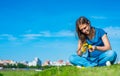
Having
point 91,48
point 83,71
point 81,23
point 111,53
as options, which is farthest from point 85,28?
point 83,71

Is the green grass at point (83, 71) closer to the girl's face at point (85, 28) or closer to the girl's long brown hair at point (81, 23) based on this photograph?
the girl's face at point (85, 28)

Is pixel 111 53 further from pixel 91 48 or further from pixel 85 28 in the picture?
pixel 85 28

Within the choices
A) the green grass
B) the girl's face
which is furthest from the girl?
the green grass

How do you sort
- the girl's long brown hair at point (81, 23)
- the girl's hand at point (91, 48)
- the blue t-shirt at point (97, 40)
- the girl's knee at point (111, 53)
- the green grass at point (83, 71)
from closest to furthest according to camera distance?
the green grass at point (83, 71) < the girl's hand at point (91, 48) < the girl's knee at point (111, 53) < the girl's long brown hair at point (81, 23) < the blue t-shirt at point (97, 40)

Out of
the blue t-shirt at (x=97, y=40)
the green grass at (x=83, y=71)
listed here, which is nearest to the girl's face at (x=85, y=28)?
the blue t-shirt at (x=97, y=40)

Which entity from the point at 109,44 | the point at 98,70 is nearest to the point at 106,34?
the point at 109,44

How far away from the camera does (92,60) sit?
1042 centimetres

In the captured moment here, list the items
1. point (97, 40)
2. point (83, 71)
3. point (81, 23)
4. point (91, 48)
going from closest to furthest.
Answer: point (83, 71)
point (91, 48)
point (81, 23)
point (97, 40)

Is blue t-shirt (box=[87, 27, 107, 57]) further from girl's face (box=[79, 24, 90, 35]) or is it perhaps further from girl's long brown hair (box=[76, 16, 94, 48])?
girl's face (box=[79, 24, 90, 35])

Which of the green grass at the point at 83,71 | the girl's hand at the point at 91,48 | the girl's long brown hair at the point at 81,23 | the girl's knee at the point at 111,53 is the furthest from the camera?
the girl's long brown hair at the point at 81,23

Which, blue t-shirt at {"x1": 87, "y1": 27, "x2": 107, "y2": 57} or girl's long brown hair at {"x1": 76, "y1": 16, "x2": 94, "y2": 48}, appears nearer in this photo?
girl's long brown hair at {"x1": 76, "y1": 16, "x2": 94, "y2": 48}

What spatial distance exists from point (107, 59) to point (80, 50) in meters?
0.77

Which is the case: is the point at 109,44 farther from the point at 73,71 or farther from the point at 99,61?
the point at 73,71

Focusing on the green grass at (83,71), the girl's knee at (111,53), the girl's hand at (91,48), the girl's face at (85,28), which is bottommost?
the green grass at (83,71)
